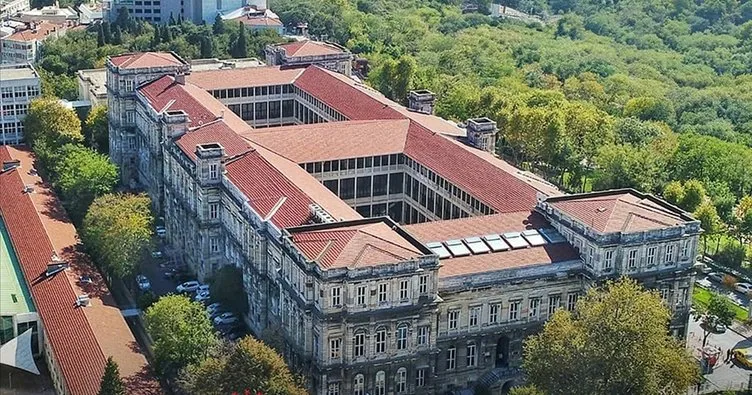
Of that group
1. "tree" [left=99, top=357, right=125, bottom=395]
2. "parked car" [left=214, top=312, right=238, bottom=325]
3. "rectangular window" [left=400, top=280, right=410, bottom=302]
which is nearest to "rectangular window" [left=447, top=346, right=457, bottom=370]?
"rectangular window" [left=400, top=280, right=410, bottom=302]

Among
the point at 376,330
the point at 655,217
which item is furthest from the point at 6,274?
the point at 655,217

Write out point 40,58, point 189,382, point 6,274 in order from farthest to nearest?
point 40,58
point 6,274
point 189,382

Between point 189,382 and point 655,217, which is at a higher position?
point 655,217

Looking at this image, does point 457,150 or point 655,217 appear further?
point 457,150

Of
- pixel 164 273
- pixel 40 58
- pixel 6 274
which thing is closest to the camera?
pixel 6 274

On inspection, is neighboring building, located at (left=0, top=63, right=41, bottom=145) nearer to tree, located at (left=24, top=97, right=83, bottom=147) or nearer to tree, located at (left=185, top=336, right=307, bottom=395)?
tree, located at (left=24, top=97, right=83, bottom=147)

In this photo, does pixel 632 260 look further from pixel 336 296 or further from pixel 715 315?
pixel 336 296

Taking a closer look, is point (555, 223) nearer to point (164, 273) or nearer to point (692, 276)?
point (692, 276)

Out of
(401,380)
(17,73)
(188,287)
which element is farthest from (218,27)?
(401,380)
